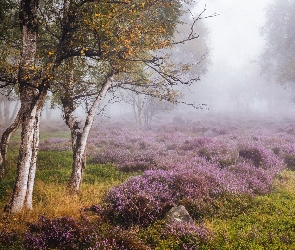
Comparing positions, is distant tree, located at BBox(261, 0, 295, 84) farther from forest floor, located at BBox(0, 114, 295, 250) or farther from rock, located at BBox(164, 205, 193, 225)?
rock, located at BBox(164, 205, 193, 225)

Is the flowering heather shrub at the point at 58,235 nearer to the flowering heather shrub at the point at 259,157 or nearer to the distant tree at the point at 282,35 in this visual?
the flowering heather shrub at the point at 259,157

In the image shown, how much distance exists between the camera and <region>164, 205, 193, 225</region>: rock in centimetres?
637

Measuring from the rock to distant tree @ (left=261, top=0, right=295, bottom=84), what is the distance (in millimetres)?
25043

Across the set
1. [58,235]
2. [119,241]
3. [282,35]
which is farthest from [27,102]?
[282,35]

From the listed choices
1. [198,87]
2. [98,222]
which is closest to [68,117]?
[98,222]

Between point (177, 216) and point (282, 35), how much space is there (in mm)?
32915

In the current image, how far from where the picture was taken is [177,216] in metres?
6.55

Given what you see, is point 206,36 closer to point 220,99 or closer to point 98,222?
point 98,222

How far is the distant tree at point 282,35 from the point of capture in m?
27.3

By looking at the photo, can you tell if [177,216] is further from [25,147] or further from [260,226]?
[25,147]

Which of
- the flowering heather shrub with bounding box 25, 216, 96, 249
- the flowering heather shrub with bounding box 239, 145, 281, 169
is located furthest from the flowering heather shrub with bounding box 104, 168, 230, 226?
the flowering heather shrub with bounding box 239, 145, 281, 169

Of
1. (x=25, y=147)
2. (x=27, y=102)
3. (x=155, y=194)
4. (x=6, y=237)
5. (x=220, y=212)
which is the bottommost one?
(x=6, y=237)

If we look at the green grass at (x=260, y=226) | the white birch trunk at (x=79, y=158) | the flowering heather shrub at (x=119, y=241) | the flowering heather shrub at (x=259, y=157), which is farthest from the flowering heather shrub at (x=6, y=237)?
the flowering heather shrub at (x=259, y=157)

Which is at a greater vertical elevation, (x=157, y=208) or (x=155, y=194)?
(x=155, y=194)
